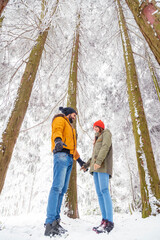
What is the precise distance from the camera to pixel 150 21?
1615 mm

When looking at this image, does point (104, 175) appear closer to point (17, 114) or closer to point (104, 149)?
point (104, 149)

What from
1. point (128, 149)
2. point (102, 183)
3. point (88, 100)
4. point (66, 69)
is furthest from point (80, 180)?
point (102, 183)

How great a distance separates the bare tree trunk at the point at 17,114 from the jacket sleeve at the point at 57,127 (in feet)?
2.67

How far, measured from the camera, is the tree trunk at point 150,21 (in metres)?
1.56

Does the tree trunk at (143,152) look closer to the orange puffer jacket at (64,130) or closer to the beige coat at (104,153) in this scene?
the beige coat at (104,153)

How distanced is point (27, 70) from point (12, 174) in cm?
567

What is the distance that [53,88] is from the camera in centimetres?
609

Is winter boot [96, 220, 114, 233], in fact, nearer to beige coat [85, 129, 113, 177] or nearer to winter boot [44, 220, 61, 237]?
winter boot [44, 220, 61, 237]

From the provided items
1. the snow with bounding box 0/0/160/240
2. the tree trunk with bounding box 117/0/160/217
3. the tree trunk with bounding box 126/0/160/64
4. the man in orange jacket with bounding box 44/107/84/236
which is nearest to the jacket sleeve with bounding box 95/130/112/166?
the man in orange jacket with bounding box 44/107/84/236

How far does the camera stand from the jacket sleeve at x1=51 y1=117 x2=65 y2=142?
97.6 inches

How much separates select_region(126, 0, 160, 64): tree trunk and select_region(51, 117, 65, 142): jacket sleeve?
1506 mm

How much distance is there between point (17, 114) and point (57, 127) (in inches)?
39.6

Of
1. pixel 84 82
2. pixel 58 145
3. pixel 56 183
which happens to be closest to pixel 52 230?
pixel 56 183

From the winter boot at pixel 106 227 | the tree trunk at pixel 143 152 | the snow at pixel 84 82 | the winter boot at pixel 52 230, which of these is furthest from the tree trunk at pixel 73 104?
the winter boot at pixel 52 230
